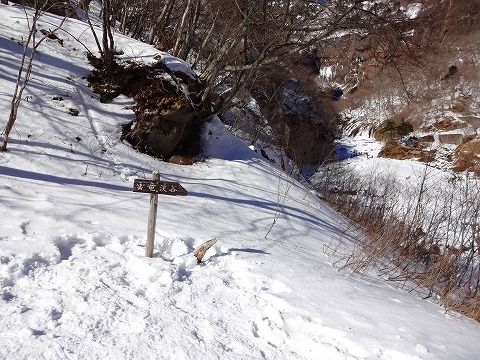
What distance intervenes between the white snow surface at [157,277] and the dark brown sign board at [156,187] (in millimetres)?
564

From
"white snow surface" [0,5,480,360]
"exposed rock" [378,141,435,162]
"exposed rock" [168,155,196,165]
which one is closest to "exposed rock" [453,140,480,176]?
"exposed rock" [378,141,435,162]

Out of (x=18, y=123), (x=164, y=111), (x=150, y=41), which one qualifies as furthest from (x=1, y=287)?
(x=150, y=41)

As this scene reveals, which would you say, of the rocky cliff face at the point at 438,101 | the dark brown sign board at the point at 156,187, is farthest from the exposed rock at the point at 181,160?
the rocky cliff face at the point at 438,101

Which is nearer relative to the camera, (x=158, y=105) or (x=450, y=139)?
(x=158, y=105)

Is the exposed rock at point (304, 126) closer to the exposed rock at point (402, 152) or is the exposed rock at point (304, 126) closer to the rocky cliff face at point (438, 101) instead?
the rocky cliff face at point (438, 101)

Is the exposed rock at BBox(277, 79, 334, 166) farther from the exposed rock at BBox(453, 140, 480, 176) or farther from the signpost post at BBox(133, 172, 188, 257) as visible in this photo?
the signpost post at BBox(133, 172, 188, 257)

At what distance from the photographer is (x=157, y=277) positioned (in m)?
2.74

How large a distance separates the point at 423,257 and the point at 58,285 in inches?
247

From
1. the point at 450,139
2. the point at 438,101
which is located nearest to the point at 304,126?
the point at 450,139

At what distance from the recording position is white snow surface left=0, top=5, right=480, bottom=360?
2.06 meters

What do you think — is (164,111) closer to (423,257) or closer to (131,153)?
(131,153)

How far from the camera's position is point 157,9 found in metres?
12.5

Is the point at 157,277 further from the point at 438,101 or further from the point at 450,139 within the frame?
the point at 438,101

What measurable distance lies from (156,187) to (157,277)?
742 millimetres
